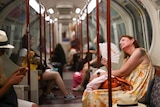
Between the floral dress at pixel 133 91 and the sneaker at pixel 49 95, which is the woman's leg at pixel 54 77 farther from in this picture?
the floral dress at pixel 133 91

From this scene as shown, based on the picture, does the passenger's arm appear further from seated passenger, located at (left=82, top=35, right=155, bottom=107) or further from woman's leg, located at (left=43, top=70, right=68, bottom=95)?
woman's leg, located at (left=43, top=70, right=68, bottom=95)

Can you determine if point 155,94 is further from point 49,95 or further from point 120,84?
point 49,95

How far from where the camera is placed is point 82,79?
6.72 meters

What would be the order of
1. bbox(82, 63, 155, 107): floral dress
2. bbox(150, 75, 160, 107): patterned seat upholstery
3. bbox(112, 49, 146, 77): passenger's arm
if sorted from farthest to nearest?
bbox(112, 49, 146, 77): passenger's arm → bbox(82, 63, 155, 107): floral dress → bbox(150, 75, 160, 107): patterned seat upholstery

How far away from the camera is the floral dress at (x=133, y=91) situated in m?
3.76

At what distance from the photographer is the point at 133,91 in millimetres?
3760

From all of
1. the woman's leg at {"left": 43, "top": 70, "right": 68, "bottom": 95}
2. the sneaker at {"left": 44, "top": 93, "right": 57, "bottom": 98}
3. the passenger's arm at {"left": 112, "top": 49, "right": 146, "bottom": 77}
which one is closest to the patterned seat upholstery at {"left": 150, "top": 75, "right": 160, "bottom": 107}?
the passenger's arm at {"left": 112, "top": 49, "right": 146, "bottom": 77}

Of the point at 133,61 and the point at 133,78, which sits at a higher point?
the point at 133,61

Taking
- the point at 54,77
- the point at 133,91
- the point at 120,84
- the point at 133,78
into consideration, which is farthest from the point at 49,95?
the point at 133,91

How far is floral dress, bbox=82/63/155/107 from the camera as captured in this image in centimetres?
376

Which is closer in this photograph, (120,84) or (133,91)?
(133,91)

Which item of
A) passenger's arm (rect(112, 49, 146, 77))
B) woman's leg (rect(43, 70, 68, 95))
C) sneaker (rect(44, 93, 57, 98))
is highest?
passenger's arm (rect(112, 49, 146, 77))

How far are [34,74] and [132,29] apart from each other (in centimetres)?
294

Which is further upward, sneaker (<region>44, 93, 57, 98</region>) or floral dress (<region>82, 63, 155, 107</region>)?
floral dress (<region>82, 63, 155, 107</region>)
